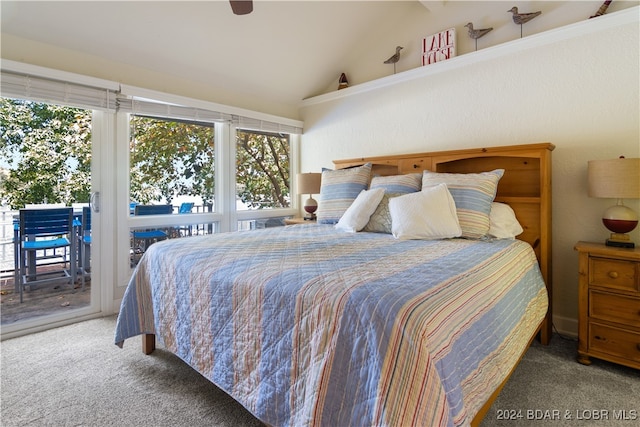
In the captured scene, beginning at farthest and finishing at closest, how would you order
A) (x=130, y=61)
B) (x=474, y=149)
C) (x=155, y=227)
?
1. (x=155, y=227)
2. (x=130, y=61)
3. (x=474, y=149)

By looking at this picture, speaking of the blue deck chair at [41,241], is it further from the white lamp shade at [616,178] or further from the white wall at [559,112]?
the white lamp shade at [616,178]

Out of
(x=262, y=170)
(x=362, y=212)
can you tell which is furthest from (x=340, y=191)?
(x=262, y=170)

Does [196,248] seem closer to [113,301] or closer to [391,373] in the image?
[391,373]

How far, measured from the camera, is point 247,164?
3807 millimetres

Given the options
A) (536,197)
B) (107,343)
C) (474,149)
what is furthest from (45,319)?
(536,197)

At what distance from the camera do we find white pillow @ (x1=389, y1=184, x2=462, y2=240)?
6.79 ft

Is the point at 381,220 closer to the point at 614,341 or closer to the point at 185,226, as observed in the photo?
the point at 614,341

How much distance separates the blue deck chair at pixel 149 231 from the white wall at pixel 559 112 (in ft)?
8.07

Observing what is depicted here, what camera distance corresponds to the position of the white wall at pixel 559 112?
2.14 meters

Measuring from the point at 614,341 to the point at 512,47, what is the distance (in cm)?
219

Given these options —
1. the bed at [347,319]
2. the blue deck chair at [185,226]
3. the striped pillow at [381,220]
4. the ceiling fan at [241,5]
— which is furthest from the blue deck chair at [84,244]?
the striped pillow at [381,220]

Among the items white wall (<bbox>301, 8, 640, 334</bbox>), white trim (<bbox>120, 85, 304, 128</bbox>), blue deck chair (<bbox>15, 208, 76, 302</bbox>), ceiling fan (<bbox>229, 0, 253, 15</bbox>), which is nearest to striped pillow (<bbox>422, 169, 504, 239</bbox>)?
white wall (<bbox>301, 8, 640, 334</bbox>)

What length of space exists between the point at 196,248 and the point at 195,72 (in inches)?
84.9

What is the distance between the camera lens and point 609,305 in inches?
72.3
